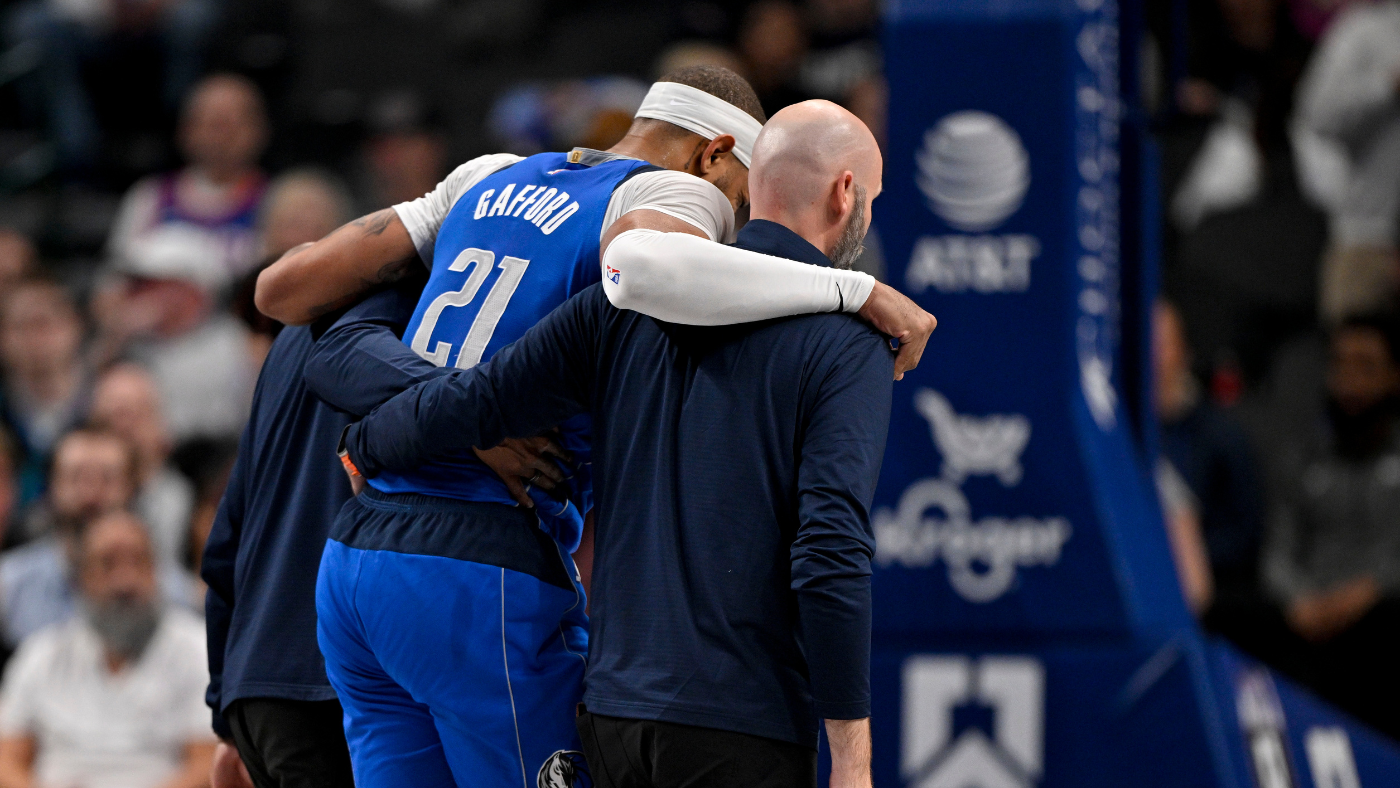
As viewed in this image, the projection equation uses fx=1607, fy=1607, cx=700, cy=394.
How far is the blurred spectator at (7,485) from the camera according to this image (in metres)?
7.83

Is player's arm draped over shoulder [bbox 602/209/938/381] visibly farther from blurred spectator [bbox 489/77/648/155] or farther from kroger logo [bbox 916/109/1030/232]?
blurred spectator [bbox 489/77/648/155]

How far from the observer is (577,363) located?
2943 millimetres

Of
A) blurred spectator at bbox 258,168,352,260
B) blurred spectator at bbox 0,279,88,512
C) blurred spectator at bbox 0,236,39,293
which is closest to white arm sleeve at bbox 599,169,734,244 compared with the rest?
blurred spectator at bbox 258,168,352,260

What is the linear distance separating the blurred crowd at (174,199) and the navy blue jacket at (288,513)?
142 cm

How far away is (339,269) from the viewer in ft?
11.3

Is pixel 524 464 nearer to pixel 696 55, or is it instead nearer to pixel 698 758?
pixel 698 758

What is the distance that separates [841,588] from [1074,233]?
8.81 feet

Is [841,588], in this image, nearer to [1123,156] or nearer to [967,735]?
[967,735]

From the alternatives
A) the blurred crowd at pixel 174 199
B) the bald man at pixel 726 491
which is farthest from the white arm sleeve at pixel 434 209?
the blurred crowd at pixel 174 199

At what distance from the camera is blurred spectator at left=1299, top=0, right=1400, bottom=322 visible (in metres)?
8.34

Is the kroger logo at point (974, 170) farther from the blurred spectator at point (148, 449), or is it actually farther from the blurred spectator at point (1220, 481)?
the blurred spectator at point (148, 449)

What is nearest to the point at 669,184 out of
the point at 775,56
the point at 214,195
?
the point at 775,56

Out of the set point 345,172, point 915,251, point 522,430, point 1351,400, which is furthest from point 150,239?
point 522,430

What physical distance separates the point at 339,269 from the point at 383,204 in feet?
22.2
